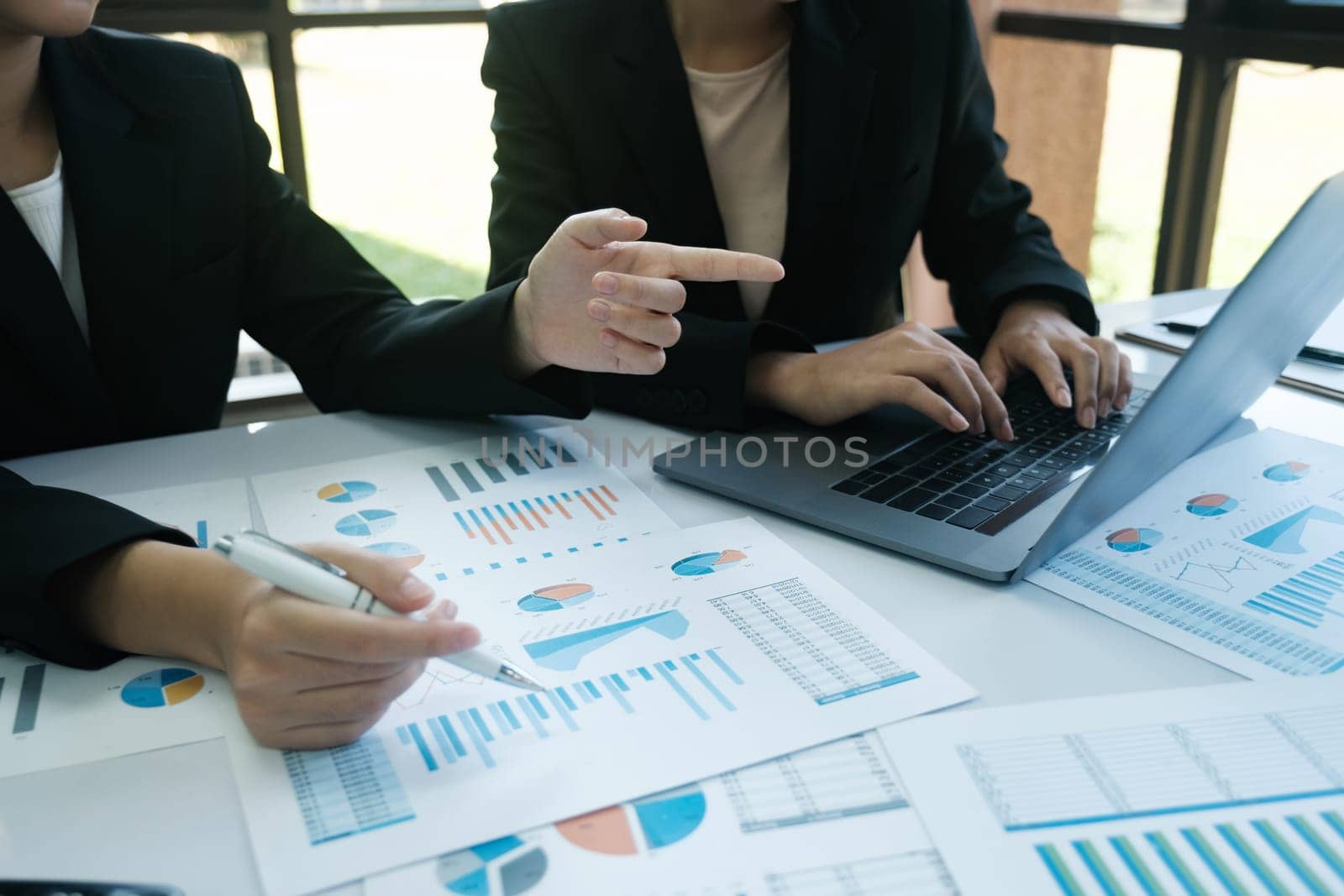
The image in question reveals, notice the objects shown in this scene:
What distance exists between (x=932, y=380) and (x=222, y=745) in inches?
25.2

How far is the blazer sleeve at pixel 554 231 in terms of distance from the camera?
1.02m

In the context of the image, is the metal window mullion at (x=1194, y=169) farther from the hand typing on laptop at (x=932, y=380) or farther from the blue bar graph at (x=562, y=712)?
the blue bar graph at (x=562, y=712)

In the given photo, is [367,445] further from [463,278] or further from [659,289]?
[463,278]

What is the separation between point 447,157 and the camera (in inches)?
164

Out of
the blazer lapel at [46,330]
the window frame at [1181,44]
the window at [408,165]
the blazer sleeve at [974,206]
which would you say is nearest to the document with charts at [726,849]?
the blazer lapel at [46,330]

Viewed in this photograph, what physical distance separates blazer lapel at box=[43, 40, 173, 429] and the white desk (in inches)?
6.7

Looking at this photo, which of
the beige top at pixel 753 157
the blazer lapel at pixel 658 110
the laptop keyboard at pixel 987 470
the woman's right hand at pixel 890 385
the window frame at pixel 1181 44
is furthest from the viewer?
the window frame at pixel 1181 44

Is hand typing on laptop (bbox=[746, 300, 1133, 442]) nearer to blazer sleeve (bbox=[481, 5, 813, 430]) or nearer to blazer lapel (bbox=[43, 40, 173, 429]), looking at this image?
blazer sleeve (bbox=[481, 5, 813, 430])

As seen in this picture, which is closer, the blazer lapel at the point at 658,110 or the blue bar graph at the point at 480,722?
the blue bar graph at the point at 480,722

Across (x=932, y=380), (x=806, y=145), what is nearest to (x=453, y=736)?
(x=932, y=380)

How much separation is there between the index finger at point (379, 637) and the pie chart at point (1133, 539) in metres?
0.47

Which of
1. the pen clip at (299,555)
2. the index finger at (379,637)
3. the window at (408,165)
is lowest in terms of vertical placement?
the window at (408,165)

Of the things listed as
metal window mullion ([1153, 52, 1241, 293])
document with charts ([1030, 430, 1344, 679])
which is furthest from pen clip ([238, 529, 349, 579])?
metal window mullion ([1153, 52, 1241, 293])

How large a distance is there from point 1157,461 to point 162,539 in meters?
0.70
